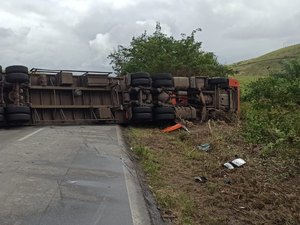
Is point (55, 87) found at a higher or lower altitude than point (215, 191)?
higher

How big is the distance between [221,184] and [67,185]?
2727 mm

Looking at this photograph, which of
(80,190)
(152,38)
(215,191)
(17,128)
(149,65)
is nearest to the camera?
(80,190)

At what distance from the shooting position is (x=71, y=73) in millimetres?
16625

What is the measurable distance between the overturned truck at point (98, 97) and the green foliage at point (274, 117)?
2.72 m

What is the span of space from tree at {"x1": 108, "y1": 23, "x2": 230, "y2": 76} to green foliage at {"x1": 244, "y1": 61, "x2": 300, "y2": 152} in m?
3.68

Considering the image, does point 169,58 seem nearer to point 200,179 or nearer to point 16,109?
point 16,109

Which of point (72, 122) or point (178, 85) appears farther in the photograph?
point (178, 85)

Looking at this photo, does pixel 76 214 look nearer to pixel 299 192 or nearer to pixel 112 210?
pixel 112 210

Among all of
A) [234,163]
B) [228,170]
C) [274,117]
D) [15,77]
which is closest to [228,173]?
[228,170]

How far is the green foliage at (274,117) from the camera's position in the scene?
1077 cm

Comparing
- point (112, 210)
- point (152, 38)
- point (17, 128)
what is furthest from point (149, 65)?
point (112, 210)

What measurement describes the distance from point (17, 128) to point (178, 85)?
6.50 metres

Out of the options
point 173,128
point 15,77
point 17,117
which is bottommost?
point 173,128

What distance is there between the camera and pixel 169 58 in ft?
81.5
